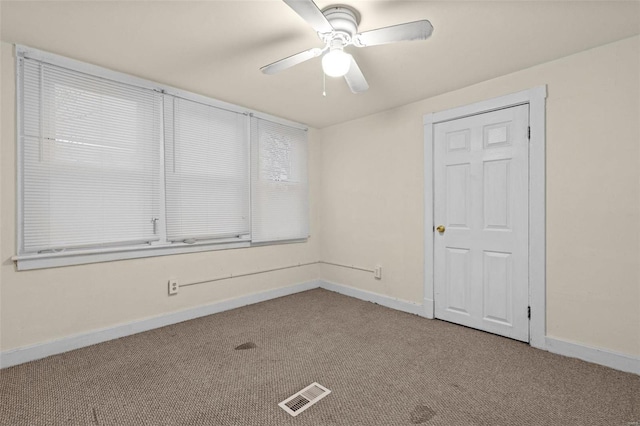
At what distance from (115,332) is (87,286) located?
0.47m

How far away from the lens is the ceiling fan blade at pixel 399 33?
1.60 meters

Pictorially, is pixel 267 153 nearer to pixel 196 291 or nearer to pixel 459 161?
pixel 196 291

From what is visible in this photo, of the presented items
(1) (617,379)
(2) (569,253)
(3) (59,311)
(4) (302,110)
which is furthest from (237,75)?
(1) (617,379)

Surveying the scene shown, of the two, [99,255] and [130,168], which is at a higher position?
[130,168]

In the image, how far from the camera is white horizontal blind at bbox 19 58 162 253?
7.46 ft

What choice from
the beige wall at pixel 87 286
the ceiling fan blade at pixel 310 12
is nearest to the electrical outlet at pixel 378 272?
the beige wall at pixel 87 286

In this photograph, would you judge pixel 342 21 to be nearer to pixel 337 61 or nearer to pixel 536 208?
pixel 337 61

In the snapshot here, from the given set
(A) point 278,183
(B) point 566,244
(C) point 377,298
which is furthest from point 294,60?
(C) point 377,298

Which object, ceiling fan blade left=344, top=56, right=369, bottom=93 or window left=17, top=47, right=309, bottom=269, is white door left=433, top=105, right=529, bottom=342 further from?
window left=17, top=47, right=309, bottom=269

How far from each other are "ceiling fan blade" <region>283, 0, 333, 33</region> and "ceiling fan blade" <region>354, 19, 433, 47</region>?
238 millimetres

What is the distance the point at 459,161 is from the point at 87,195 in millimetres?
3344

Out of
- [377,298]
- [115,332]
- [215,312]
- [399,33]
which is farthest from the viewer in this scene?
[377,298]

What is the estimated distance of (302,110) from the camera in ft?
11.8

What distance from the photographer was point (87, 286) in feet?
8.28
